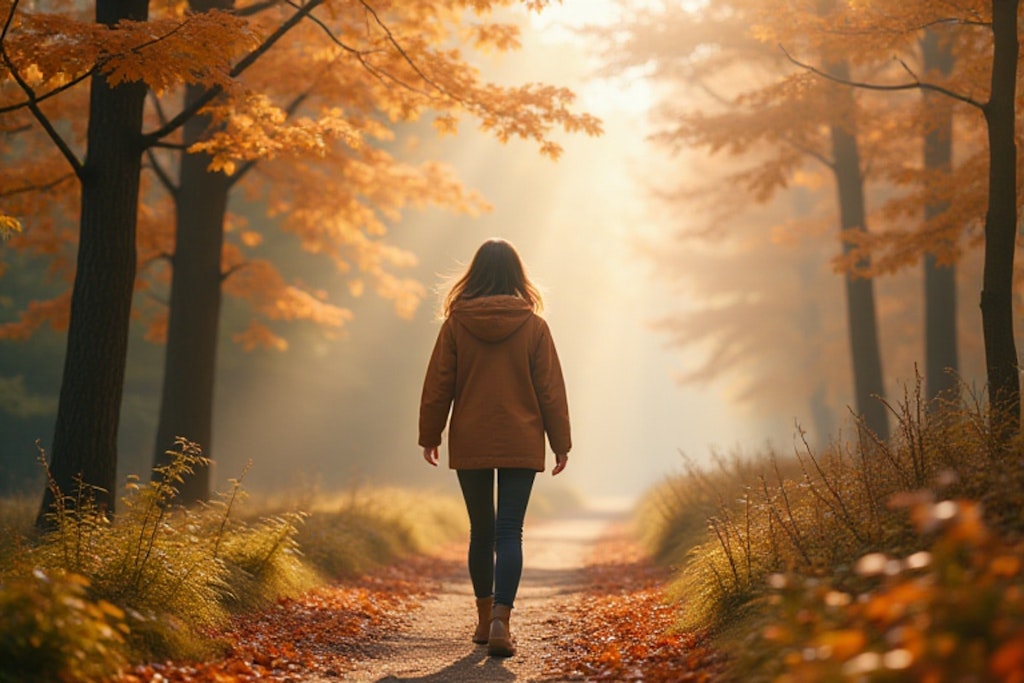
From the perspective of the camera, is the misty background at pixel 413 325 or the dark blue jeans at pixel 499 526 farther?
the misty background at pixel 413 325

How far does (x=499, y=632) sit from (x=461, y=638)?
0.95 m

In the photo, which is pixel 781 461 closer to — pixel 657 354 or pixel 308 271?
pixel 308 271

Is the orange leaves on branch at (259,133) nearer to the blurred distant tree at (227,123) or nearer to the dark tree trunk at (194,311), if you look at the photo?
the blurred distant tree at (227,123)

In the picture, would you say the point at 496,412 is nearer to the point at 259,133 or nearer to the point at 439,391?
the point at 439,391

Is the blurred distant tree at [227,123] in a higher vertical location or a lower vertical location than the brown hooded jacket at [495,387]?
higher

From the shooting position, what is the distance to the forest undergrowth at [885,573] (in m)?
2.31

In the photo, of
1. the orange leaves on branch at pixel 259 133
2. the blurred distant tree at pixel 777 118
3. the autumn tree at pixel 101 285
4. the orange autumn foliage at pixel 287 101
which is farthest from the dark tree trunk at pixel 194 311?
the blurred distant tree at pixel 777 118

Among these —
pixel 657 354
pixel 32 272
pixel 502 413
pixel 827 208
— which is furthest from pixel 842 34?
pixel 657 354

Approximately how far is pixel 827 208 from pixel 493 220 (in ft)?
36.7

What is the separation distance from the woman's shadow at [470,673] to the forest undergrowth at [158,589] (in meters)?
0.68

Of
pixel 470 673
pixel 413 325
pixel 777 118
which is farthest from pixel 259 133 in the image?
pixel 413 325

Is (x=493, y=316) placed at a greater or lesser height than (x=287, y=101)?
lesser

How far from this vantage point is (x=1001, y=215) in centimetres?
586

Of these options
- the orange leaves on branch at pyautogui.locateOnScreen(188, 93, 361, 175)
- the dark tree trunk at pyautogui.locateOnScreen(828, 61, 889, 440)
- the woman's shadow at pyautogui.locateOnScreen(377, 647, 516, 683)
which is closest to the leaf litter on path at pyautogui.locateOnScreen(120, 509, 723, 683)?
the woman's shadow at pyautogui.locateOnScreen(377, 647, 516, 683)
